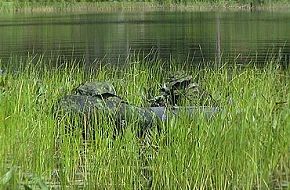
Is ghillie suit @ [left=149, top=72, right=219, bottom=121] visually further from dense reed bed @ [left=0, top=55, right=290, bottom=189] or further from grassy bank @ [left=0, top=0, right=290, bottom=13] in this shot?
grassy bank @ [left=0, top=0, right=290, bottom=13]

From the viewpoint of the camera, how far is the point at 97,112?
8.17 m

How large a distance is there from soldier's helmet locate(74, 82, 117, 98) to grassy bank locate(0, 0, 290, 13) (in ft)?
222

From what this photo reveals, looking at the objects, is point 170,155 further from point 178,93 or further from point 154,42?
point 154,42

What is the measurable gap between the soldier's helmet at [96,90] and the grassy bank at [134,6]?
67787mm

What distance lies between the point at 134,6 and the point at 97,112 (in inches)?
3249

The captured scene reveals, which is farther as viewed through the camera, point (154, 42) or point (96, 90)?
point (154, 42)

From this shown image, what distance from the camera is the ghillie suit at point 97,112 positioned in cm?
777

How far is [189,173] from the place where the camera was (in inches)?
232

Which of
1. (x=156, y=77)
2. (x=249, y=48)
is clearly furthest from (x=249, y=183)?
(x=249, y=48)

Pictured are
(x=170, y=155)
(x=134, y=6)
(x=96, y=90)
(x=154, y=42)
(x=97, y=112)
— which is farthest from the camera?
(x=134, y=6)

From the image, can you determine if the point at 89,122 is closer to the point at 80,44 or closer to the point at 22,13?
the point at 80,44

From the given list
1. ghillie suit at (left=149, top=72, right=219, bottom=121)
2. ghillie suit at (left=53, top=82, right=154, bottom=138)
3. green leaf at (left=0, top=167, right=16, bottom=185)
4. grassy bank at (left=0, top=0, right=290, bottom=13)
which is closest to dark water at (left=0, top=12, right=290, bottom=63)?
ghillie suit at (left=149, top=72, right=219, bottom=121)

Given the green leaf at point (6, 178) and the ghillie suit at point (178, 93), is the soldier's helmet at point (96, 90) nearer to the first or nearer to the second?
the ghillie suit at point (178, 93)

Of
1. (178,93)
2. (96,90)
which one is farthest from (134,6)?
(96,90)
